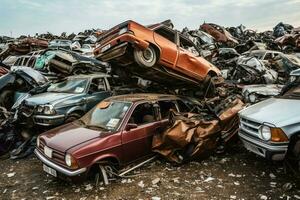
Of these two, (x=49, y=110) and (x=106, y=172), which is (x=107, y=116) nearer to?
(x=106, y=172)

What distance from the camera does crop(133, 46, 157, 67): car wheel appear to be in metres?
8.28

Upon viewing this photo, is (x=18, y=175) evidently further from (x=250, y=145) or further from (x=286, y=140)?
(x=286, y=140)

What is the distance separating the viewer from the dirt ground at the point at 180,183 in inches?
219

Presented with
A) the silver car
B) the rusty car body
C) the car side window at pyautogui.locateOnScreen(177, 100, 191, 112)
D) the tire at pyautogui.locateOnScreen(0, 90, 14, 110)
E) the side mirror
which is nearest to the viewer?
the silver car

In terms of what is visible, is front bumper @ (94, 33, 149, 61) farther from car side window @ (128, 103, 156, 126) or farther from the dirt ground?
the dirt ground

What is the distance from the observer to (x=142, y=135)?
6.51m

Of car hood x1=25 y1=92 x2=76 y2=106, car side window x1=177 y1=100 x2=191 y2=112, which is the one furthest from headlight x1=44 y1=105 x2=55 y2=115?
car side window x1=177 y1=100 x2=191 y2=112

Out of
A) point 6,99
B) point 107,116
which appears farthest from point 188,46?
point 6,99

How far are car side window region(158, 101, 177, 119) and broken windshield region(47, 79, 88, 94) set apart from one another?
2.52m

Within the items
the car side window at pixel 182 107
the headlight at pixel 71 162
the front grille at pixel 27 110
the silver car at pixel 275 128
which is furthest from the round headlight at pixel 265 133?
the front grille at pixel 27 110

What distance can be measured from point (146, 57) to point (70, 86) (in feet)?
7.42

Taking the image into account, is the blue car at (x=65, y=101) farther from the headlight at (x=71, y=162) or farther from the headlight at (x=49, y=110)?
the headlight at (x=71, y=162)

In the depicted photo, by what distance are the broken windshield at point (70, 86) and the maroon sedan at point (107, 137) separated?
6.88ft

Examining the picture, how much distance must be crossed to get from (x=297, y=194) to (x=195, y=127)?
2252 millimetres
